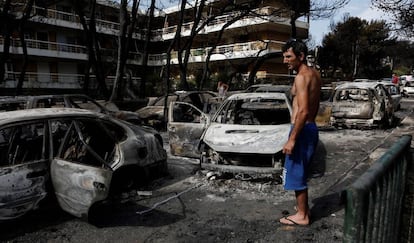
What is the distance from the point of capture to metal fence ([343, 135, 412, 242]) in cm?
146

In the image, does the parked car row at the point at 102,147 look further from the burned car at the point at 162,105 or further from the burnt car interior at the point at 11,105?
the burned car at the point at 162,105

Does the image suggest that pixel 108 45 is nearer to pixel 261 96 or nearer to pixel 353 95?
pixel 353 95

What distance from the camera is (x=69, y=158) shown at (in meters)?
4.86

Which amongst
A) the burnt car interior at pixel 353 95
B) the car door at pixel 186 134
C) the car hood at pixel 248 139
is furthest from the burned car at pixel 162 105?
the car hood at pixel 248 139

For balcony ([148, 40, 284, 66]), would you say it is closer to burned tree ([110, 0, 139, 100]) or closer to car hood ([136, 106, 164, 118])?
burned tree ([110, 0, 139, 100])

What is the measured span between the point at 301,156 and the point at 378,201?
2.13 meters

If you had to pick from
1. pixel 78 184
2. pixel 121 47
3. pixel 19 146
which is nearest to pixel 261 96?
pixel 78 184

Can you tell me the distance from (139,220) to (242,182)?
2084mm

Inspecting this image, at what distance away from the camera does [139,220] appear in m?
4.46

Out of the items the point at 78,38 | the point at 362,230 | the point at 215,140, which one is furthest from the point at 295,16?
the point at 78,38

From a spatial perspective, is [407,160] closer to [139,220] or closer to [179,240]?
[179,240]

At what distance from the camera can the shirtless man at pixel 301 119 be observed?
3.75 metres

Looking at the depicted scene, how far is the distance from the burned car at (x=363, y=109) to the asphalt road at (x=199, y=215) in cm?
530

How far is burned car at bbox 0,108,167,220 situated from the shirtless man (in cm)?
203
